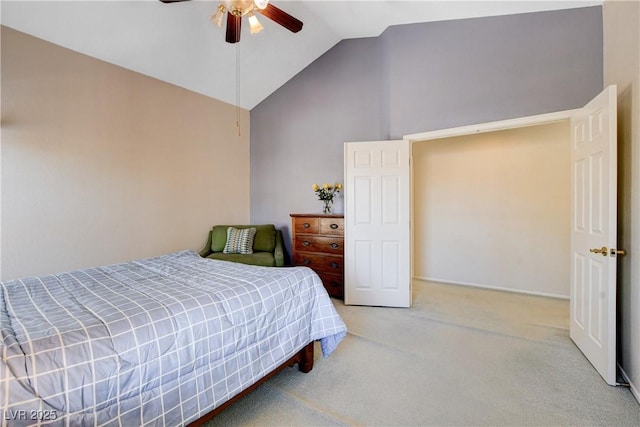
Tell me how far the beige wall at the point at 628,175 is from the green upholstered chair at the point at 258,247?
3312mm

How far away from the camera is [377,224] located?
3.58m

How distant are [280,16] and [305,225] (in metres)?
2.38

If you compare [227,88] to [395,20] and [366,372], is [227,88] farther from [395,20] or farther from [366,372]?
[366,372]

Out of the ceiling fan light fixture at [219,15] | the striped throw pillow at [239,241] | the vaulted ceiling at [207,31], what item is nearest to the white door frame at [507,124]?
the vaulted ceiling at [207,31]

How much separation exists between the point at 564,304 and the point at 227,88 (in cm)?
532

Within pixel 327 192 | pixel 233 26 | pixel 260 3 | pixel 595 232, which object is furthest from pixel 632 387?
pixel 233 26

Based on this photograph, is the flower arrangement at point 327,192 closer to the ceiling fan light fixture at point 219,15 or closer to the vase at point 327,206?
the vase at point 327,206

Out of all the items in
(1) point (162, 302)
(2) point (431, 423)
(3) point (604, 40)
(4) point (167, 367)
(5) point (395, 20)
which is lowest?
(2) point (431, 423)

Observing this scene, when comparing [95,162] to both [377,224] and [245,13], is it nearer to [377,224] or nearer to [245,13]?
[245,13]

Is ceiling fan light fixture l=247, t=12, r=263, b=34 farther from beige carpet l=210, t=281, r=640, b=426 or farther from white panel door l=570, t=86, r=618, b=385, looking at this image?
beige carpet l=210, t=281, r=640, b=426

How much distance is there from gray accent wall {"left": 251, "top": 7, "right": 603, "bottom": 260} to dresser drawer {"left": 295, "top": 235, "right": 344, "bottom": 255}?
643 mm

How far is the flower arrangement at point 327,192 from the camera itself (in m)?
4.21

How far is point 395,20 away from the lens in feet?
11.6

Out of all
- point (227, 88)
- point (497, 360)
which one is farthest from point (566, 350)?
point (227, 88)
